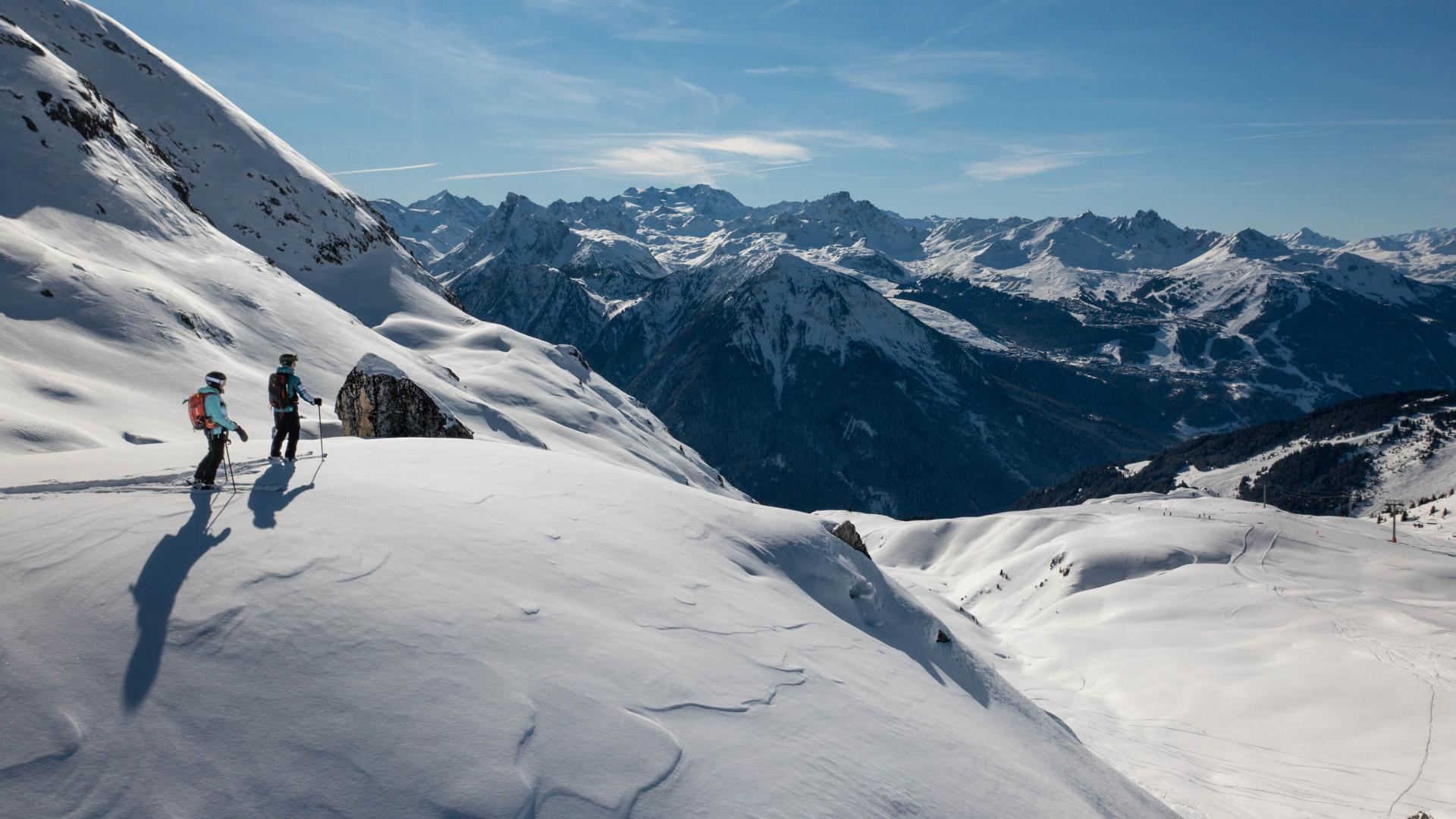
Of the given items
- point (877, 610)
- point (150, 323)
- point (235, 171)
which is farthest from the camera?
point (235, 171)

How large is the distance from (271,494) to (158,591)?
3.35 metres

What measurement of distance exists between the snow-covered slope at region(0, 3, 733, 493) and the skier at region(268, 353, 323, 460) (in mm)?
10874

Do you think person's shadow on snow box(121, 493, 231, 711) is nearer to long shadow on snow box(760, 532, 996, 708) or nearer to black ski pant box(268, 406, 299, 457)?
black ski pant box(268, 406, 299, 457)

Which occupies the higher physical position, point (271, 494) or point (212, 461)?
point (212, 461)

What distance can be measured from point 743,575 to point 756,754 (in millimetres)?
5768

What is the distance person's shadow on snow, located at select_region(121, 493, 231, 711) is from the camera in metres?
6.32

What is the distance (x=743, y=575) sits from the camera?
13531 millimetres

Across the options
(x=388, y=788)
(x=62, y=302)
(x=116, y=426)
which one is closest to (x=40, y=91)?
(x=62, y=302)

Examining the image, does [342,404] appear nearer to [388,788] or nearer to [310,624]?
[310,624]

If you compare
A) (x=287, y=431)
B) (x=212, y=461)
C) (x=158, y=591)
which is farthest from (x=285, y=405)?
(x=158, y=591)

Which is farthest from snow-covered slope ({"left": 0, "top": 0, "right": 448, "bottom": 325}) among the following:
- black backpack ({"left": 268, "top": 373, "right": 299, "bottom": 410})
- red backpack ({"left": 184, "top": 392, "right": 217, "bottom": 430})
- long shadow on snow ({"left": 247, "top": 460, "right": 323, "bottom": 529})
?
red backpack ({"left": 184, "top": 392, "right": 217, "bottom": 430})

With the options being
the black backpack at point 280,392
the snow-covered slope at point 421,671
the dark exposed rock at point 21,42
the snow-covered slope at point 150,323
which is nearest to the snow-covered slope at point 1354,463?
the snow-covered slope at point 150,323

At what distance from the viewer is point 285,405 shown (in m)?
13.2

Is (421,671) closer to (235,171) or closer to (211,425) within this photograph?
(211,425)
